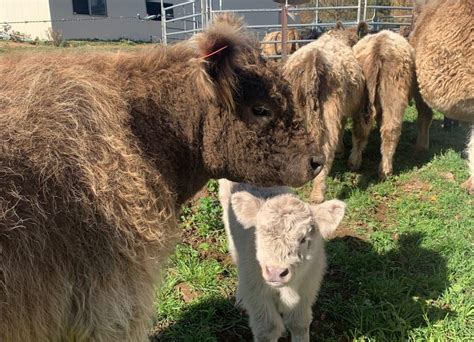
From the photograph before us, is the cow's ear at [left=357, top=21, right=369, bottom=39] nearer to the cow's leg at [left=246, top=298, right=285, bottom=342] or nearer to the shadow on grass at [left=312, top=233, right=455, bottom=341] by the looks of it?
the shadow on grass at [left=312, top=233, right=455, bottom=341]

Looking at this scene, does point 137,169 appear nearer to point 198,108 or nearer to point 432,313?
point 198,108

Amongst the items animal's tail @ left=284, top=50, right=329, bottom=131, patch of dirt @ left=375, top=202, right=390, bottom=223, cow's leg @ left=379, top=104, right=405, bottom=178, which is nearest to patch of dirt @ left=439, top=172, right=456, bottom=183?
cow's leg @ left=379, top=104, right=405, bottom=178

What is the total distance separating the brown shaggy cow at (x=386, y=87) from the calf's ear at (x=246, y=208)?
14.3 feet

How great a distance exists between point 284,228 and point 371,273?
188 cm

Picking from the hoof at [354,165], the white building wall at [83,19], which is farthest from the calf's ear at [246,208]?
the white building wall at [83,19]

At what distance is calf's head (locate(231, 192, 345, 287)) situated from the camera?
3.27 meters

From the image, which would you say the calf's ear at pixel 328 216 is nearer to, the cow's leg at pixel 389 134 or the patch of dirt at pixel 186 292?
the patch of dirt at pixel 186 292

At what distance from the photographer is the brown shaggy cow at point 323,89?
628 centimetres

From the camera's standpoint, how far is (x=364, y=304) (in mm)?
4324

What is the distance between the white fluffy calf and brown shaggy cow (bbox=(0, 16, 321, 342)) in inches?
21.3

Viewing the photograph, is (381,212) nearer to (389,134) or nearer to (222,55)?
(389,134)

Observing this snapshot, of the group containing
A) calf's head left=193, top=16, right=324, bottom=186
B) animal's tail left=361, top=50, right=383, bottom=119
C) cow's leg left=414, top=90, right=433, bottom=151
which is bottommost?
cow's leg left=414, top=90, right=433, bottom=151

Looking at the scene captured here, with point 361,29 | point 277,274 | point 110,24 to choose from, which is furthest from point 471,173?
point 110,24

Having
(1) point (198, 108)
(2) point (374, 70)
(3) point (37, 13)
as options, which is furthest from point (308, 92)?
(3) point (37, 13)
